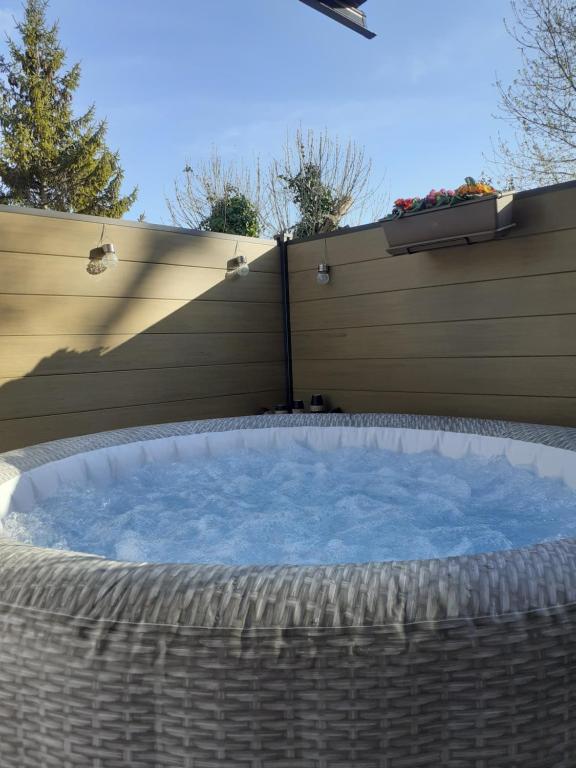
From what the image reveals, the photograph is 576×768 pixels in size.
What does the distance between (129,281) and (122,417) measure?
0.84m

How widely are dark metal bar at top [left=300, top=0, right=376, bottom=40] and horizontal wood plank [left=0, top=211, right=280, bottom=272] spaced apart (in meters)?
1.61

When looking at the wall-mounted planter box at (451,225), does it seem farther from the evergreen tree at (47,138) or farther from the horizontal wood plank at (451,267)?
the evergreen tree at (47,138)

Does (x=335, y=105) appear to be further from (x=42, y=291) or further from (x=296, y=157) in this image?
(x=42, y=291)

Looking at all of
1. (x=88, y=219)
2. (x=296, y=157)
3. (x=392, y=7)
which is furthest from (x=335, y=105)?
(x=88, y=219)

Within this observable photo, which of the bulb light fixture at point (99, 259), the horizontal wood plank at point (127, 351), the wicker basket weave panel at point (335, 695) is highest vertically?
the bulb light fixture at point (99, 259)

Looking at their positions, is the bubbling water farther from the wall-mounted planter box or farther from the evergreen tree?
the evergreen tree

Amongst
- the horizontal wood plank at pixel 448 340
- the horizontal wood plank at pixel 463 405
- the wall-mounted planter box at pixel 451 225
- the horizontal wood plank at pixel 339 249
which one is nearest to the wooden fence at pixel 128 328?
the horizontal wood plank at pixel 339 249

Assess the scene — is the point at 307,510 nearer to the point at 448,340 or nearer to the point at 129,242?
the point at 448,340

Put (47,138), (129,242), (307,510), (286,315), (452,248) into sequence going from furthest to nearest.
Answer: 1. (47,138)
2. (286,315)
3. (129,242)
4. (452,248)
5. (307,510)

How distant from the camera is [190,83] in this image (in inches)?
476

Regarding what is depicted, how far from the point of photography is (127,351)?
362 cm

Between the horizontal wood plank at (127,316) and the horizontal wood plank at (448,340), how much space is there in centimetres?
43

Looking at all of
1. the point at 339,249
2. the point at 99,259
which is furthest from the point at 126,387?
the point at 339,249

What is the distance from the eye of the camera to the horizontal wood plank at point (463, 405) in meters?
3.02
